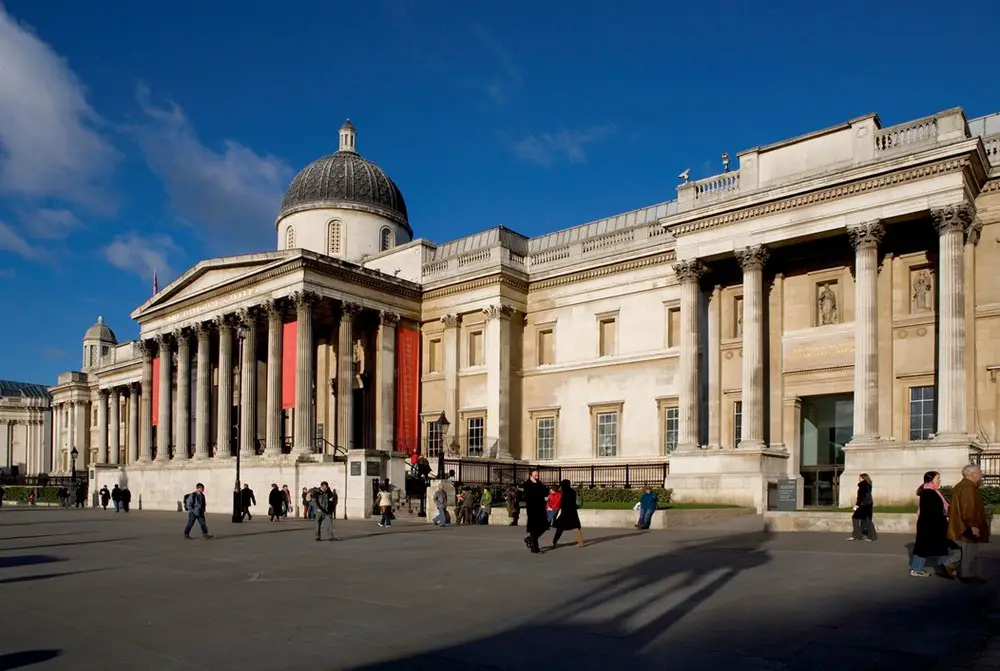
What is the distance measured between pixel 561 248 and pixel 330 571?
28462 millimetres

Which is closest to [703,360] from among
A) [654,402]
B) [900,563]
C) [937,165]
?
[654,402]

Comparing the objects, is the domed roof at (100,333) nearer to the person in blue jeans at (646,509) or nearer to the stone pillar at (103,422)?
the stone pillar at (103,422)

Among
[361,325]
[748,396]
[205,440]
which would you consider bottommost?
[205,440]

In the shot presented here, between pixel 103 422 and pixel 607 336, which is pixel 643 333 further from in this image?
pixel 103 422

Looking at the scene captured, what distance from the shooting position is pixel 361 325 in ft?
143

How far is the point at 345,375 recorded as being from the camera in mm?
41062

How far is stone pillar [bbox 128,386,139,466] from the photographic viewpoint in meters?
55.3

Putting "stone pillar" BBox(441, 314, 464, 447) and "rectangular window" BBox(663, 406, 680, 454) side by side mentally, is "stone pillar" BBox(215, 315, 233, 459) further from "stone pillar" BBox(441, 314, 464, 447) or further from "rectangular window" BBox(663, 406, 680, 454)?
"rectangular window" BBox(663, 406, 680, 454)

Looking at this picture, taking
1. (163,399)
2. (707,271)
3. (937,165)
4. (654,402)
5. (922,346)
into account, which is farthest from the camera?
(163,399)

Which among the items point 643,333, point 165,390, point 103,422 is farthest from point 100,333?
point 643,333

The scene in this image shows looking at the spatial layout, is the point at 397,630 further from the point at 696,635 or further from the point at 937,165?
the point at 937,165

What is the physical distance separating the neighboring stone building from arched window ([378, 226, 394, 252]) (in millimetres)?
125

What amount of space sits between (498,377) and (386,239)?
15.2 m

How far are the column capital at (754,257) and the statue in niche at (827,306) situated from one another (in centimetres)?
247
